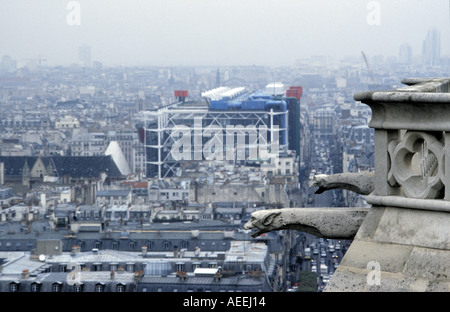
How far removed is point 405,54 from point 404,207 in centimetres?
5143

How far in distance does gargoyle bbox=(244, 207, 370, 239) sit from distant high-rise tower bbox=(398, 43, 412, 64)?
4938 cm

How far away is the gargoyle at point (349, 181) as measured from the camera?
199 cm

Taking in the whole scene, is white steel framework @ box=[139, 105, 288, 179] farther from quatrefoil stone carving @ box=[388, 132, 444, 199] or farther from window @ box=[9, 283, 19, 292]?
quatrefoil stone carving @ box=[388, 132, 444, 199]

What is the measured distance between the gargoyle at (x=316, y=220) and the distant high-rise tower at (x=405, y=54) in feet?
162

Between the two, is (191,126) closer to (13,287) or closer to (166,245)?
(166,245)

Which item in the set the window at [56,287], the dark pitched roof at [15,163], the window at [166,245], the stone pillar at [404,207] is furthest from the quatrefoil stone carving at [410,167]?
the dark pitched roof at [15,163]

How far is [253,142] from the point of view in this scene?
59844mm

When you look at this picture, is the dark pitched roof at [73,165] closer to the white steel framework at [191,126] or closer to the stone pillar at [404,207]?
the white steel framework at [191,126]

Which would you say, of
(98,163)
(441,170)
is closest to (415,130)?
(441,170)

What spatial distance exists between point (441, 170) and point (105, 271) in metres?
23.0

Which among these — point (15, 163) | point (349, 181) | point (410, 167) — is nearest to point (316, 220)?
point (410, 167)

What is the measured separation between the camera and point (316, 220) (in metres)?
1.64
